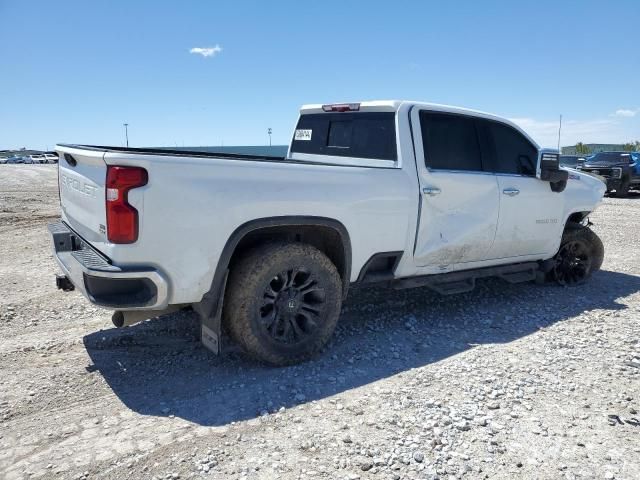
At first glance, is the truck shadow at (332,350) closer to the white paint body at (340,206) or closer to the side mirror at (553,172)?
the white paint body at (340,206)

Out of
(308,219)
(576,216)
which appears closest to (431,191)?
(308,219)

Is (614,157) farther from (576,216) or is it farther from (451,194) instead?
(451,194)

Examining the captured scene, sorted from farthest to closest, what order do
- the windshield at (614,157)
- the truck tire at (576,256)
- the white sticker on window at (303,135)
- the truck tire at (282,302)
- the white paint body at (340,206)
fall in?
1. the windshield at (614,157)
2. the truck tire at (576,256)
3. the white sticker on window at (303,135)
4. the truck tire at (282,302)
5. the white paint body at (340,206)

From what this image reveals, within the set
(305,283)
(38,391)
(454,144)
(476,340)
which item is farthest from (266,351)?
(454,144)

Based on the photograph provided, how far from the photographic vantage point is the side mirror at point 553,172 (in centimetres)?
526

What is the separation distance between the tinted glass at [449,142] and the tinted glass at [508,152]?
194 millimetres

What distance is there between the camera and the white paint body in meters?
3.09

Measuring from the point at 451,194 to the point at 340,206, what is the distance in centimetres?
127

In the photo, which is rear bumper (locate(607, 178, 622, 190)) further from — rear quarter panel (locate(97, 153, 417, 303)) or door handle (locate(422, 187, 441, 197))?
rear quarter panel (locate(97, 153, 417, 303))

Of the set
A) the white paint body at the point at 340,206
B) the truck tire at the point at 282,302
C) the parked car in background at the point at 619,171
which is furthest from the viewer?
the parked car in background at the point at 619,171

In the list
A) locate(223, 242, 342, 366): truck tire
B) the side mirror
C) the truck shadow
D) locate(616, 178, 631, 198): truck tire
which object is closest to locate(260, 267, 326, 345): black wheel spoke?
locate(223, 242, 342, 366): truck tire

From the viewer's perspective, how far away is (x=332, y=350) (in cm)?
416

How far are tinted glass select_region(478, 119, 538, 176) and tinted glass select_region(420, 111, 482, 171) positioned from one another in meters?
0.19

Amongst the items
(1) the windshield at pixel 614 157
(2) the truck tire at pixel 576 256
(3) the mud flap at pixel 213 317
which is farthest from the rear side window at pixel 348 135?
(1) the windshield at pixel 614 157
